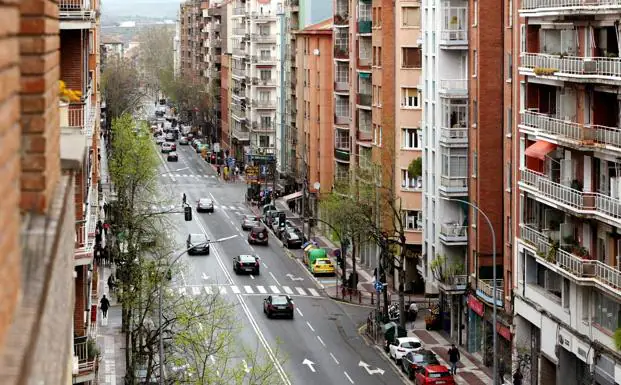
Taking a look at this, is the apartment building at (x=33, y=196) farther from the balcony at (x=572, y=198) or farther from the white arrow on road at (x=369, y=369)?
the white arrow on road at (x=369, y=369)

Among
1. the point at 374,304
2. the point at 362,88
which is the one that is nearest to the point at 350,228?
the point at 374,304

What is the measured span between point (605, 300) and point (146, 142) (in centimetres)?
4369

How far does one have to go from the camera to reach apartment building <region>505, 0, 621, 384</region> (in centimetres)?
4378

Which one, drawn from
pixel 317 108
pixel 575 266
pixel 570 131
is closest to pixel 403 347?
pixel 575 266

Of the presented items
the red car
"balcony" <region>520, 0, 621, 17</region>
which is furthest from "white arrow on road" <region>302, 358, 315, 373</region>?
"balcony" <region>520, 0, 621, 17</region>

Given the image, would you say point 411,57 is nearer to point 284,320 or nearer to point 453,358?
point 284,320

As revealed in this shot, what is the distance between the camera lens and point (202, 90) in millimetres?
188500

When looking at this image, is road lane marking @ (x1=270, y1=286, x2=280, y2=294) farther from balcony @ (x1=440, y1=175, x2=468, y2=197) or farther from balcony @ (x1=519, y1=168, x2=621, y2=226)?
balcony @ (x1=519, y1=168, x2=621, y2=226)

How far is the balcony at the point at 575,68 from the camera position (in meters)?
42.5

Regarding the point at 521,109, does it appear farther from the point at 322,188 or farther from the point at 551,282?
the point at 322,188

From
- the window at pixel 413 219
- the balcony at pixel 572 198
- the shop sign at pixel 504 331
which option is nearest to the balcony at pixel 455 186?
the window at pixel 413 219

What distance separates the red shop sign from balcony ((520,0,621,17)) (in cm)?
1389

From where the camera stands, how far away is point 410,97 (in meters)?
76.1

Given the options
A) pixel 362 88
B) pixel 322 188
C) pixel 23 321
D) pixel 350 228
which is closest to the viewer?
pixel 23 321
